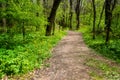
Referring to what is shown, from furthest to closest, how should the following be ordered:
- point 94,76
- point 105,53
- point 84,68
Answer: point 105,53, point 84,68, point 94,76

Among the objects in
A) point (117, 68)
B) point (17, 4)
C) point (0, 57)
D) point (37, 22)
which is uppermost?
point (17, 4)

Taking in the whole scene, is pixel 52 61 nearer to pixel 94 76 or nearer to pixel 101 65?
pixel 101 65

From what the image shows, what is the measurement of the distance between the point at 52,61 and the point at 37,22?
4.78m

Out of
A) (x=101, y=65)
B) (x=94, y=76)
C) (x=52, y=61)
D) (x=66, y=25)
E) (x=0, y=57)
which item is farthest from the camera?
(x=66, y=25)

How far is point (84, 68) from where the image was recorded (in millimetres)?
10109

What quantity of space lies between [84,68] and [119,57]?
12.6 ft

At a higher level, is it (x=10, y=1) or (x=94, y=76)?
(x=10, y=1)

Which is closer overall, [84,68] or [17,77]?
[17,77]

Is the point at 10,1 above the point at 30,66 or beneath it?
above

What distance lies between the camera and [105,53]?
1411 centimetres

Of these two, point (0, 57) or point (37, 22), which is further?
point (37, 22)

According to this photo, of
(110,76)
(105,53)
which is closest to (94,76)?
(110,76)

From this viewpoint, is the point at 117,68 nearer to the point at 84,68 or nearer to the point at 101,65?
the point at 101,65

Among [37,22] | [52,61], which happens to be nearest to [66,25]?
[37,22]
